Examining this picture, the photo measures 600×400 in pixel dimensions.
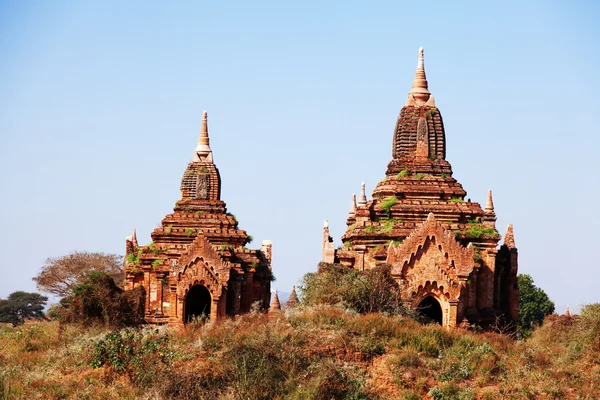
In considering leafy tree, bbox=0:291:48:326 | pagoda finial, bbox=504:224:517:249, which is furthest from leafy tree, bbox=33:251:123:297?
pagoda finial, bbox=504:224:517:249

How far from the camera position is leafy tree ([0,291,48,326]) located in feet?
248

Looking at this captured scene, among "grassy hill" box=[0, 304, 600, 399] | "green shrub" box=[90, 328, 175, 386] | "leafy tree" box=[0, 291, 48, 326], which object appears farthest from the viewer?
"leafy tree" box=[0, 291, 48, 326]

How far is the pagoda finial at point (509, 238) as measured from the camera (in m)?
45.6

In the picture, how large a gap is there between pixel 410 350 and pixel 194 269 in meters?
11.6

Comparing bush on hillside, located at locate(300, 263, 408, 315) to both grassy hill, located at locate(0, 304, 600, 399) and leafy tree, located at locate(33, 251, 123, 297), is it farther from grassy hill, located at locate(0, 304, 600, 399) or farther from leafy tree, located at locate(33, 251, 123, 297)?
leafy tree, located at locate(33, 251, 123, 297)

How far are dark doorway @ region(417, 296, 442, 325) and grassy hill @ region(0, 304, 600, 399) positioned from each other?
434cm

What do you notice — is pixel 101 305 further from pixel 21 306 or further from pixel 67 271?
pixel 21 306

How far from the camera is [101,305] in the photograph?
137 ft

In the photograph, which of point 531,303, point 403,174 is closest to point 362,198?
point 403,174

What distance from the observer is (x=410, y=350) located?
3547 centimetres

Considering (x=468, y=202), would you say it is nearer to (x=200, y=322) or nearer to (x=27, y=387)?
(x=200, y=322)

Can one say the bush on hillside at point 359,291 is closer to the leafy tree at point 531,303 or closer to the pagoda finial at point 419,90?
the pagoda finial at point 419,90

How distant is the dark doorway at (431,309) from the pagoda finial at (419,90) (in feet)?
25.1

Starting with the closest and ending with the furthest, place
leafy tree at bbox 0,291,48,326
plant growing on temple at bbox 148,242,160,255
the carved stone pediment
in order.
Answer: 1. the carved stone pediment
2. plant growing on temple at bbox 148,242,160,255
3. leafy tree at bbox 0,291,48,326
